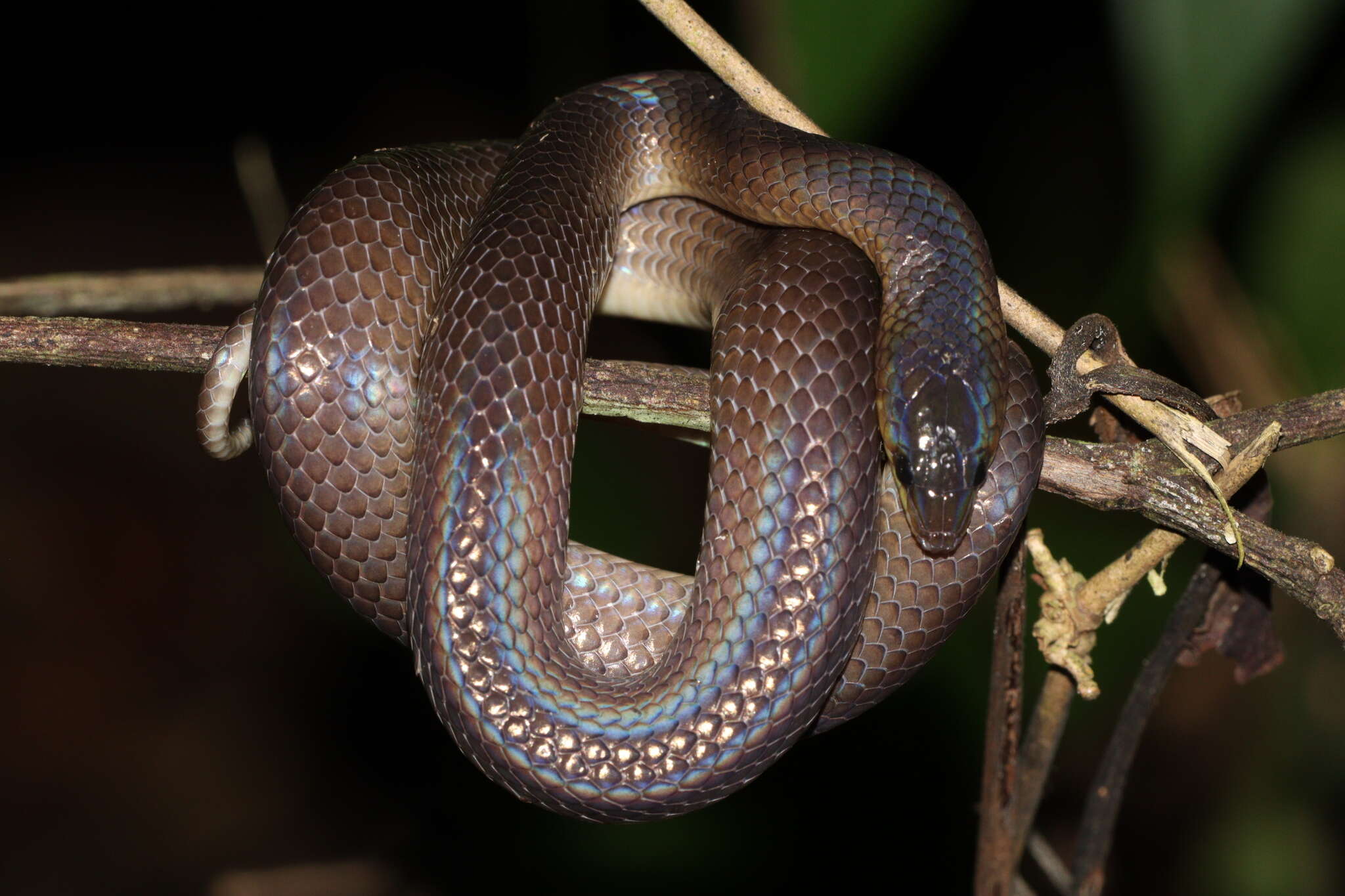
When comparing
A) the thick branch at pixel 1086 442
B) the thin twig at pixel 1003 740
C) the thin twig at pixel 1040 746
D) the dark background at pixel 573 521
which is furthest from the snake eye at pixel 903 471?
the dark background at pixel 573 521

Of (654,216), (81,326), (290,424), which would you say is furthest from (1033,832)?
(81,326)

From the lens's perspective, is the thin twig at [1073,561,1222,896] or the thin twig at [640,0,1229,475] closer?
the thin twig at [640,0,1229,475]

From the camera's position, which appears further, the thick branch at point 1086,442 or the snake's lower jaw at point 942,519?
the snake's lower jaw at point 942,519

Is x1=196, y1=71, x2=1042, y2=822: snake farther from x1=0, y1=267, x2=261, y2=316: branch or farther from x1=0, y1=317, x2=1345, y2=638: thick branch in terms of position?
x1=0, y1=267, x2=261, y2=316: branch

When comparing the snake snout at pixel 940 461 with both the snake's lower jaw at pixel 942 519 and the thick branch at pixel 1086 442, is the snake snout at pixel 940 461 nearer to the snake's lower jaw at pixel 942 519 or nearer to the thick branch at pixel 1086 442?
the snake's lower jaw at pixel 942 519

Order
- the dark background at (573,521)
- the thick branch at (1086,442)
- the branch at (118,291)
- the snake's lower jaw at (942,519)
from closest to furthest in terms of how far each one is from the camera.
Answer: the thick branch at (1086,442) → the snake's lower jaw at (942,519) → the branch at (118,291) → the dark background at (573,521)

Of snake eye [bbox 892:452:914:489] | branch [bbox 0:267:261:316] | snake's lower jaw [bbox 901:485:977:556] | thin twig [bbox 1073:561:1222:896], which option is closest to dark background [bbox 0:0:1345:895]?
thin twig [bbox 1073:561:1222:896]

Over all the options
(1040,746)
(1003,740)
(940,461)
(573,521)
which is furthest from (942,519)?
(573,521)

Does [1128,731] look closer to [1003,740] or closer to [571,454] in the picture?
[1003,740]
